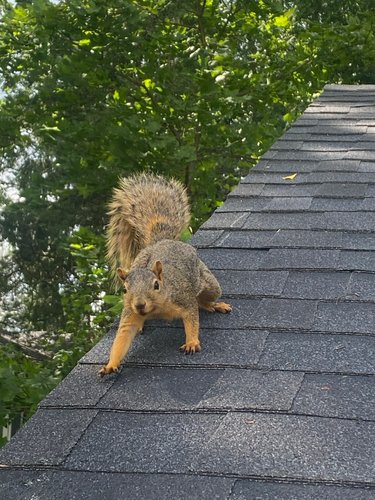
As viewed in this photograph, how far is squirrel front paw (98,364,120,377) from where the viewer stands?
2.25m

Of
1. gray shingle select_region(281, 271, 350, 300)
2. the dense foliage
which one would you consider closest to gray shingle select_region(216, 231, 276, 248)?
gray shingle select_region(281, 271, 350, 300)

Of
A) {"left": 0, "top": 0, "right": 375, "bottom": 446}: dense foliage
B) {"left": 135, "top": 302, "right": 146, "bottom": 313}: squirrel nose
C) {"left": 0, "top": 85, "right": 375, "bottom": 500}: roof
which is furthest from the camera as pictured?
{"left": 0, "top": 0, "right": 375, "bottom": 446}: dense foliage

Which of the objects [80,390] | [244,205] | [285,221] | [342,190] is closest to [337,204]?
[342,190]

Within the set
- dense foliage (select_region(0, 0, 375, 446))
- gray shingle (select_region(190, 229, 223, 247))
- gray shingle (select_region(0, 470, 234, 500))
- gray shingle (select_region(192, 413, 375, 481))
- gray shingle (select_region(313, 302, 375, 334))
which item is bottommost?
dense foliage (select_region(0, 0, 375, 446))

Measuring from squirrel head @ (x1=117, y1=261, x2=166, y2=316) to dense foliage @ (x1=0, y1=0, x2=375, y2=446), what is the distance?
397 centimetres

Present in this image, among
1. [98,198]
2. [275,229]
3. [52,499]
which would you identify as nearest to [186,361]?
[52,499]

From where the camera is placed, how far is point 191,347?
94.1 inches

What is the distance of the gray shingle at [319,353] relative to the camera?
217cm

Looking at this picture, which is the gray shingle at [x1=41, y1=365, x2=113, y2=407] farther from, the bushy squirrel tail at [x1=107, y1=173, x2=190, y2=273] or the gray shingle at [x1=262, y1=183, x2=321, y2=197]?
the gray shingle at [x1=262, y1=183, x2=321, y2=197]

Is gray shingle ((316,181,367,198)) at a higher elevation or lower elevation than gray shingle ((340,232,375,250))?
lower

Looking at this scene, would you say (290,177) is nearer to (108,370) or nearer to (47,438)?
(108,370)

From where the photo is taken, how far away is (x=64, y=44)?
305 inches

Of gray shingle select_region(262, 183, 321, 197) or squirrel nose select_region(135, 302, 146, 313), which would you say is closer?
squirrel nose select_region(135, 302, 146, 313)

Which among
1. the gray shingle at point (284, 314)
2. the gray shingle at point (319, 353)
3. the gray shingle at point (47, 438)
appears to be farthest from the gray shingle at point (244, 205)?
the gray shingle at point (47, 438)
